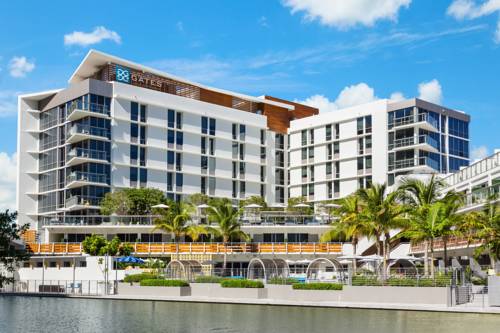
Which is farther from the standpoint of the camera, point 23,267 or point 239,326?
point 23,267

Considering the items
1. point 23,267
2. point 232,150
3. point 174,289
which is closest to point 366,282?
point 174,289

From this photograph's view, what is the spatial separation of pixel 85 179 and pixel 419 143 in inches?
1682

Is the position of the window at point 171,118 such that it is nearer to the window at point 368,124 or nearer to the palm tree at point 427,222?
the window at point 368,124

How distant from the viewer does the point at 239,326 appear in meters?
35.0

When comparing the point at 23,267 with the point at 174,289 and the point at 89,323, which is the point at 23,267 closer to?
the point at 174,289

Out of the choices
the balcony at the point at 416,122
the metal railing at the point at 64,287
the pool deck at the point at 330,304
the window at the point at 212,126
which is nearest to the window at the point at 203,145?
the window at the point at 212,126

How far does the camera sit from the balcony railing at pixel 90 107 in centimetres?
8988

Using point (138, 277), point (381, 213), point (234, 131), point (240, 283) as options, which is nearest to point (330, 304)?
point (240, 283)

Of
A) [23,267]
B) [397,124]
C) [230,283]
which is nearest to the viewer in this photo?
[230,283]

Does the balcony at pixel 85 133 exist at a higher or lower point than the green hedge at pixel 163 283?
higher

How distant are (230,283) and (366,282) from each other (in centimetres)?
1087

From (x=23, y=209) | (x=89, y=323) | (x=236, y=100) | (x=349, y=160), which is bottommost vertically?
(x=89, y=323)

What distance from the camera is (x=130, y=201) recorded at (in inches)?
3381

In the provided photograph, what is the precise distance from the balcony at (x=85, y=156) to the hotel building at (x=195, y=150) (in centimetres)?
14
